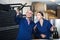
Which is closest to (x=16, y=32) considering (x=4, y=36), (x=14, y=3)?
(x=4, y=36)

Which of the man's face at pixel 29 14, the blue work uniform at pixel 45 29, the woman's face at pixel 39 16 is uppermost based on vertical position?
the man's face at pixel 29 14

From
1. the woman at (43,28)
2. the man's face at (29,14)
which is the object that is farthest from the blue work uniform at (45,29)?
the man's face at (29,14)

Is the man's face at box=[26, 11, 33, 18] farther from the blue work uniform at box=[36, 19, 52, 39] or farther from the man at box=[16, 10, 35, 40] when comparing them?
the blue work uniform at box=[36, 19, 52, 39]

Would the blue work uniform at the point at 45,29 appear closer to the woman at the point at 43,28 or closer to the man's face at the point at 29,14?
the woman at the point at 43,28

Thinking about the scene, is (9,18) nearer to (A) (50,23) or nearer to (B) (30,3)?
(B) (30,3)

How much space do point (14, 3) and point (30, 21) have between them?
247mm

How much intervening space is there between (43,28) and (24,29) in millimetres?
192

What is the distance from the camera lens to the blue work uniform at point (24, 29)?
1.30m

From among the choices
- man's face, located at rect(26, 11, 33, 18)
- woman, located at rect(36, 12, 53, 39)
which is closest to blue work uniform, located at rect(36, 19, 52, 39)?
woman, located at rect(36, 12, 53, 39)

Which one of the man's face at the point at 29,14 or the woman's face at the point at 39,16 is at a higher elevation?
the man's face at the point at 29,14

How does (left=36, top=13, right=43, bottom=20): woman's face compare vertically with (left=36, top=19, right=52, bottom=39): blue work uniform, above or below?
above

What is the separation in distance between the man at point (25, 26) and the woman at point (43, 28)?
7cm

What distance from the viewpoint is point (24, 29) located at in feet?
4.28

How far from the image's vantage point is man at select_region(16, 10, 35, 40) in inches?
51.4
